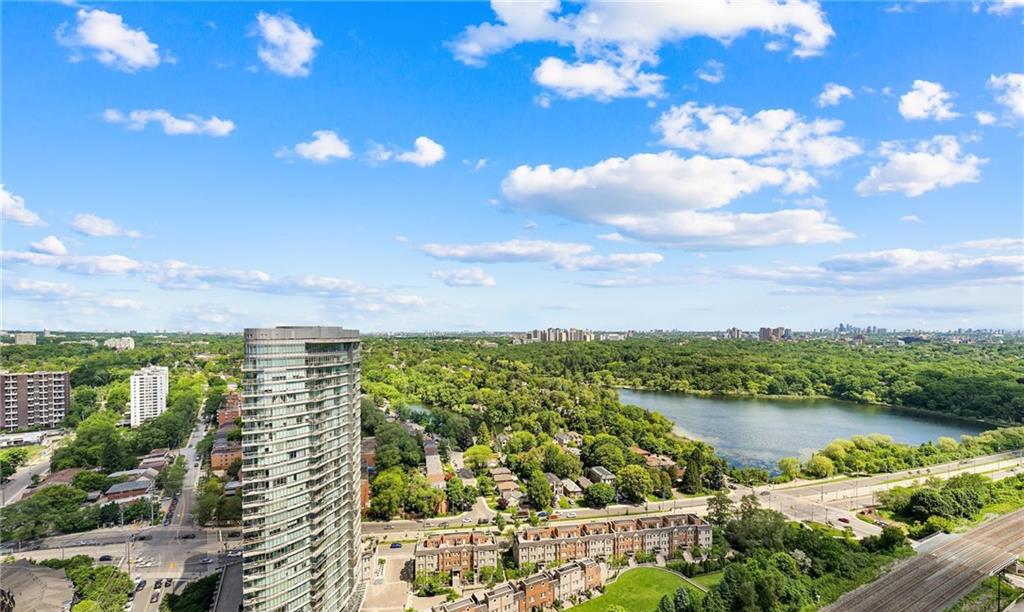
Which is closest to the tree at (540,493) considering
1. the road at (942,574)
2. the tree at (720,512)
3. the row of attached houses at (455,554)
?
the row of attached houses at (455,554)

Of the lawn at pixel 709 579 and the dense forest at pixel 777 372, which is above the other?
the dense forest at pixel 777 372

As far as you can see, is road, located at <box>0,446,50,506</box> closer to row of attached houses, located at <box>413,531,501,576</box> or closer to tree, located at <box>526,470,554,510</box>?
row of attached houses, located at <box>413,531,501,576</box>

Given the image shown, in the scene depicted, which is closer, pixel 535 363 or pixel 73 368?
pixel 73 368

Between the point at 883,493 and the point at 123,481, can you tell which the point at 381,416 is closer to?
the point at 123,481

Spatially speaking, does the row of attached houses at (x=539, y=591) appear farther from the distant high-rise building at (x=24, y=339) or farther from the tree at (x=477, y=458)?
the distant high-rise building at (x=24, y=339)

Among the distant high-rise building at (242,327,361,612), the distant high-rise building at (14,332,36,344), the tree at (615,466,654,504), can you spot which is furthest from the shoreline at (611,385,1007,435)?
the distant high-rise building at (14,332,36,344)

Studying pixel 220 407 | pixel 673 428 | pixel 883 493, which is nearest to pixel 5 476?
pixel 220 407

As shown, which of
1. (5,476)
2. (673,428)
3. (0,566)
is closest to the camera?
(0,566)
